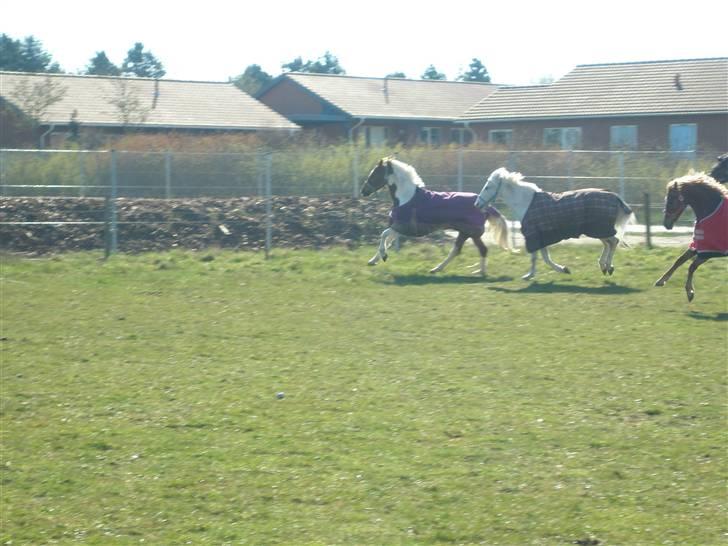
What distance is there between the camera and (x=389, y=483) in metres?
6.43

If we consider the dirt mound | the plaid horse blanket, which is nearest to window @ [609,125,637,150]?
the dirt mound

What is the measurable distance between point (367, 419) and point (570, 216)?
9085 mm

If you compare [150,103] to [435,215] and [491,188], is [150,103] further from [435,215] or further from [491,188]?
[491,188]

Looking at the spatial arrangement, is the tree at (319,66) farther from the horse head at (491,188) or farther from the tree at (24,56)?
the horse head at (491,188)

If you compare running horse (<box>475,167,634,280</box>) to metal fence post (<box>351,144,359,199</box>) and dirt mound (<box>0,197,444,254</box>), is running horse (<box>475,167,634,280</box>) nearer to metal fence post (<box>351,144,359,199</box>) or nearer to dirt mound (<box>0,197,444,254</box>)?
dirt mound (<box>0,197,444,254</box>)

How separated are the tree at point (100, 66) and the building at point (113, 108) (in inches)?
1698

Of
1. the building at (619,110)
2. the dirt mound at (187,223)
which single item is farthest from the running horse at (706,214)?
the building at (619,110)

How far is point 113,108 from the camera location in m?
42.5

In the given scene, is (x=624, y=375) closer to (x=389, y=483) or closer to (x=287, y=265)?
(x=389, y=483)

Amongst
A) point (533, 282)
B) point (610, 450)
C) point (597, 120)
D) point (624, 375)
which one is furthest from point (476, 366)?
point (597, 120)

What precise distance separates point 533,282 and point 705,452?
30.8ft

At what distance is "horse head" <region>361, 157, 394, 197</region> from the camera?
1850 cm

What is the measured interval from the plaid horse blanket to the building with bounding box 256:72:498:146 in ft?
102

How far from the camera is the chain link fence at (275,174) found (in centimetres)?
2206
